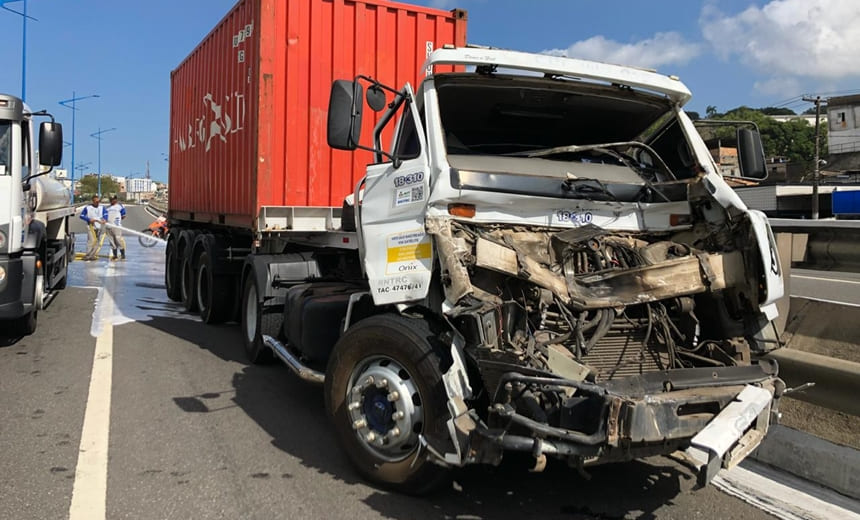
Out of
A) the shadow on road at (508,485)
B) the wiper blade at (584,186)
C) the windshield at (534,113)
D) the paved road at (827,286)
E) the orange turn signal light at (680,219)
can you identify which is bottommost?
the shadow on road at (508,485)

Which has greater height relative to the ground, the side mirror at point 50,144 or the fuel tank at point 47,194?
the side mirror at point 50,144

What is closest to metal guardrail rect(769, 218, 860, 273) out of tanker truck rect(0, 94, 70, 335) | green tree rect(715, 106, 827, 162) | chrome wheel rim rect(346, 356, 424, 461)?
chrome wheel rim rect(346, 356, 424, 461)

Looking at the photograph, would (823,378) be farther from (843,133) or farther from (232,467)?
(843,133)

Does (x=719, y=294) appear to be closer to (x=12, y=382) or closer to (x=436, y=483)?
(x=436, y=483)

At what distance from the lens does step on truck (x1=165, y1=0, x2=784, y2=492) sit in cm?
303

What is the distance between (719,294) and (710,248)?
0.35 m

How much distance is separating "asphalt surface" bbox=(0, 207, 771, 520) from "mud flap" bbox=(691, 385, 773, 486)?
27 cm

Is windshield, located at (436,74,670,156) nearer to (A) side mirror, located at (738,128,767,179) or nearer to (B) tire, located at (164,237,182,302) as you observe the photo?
(A) side mirror, located at (738,128,767,179)

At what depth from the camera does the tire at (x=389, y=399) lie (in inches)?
134

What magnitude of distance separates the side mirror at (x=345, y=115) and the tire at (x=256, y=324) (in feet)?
9.06

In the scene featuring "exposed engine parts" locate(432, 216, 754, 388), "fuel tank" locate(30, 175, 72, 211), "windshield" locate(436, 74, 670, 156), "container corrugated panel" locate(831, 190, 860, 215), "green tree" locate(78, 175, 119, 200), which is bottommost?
"exposed engine parts" locate(432, 216, 754, 388)

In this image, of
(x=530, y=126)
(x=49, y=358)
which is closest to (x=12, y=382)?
(x=49, y=358)

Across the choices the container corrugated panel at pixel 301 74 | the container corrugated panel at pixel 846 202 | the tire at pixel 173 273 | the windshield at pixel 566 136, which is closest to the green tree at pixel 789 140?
the container corrugated panel at pixel 846 202

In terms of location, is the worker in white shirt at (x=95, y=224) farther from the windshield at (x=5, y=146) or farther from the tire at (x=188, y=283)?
the windshield at (x=5, y=146)
